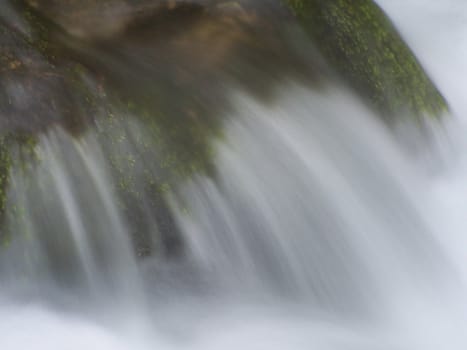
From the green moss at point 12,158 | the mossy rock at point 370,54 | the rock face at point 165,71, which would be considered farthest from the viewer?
the mossy rock at point 370,54

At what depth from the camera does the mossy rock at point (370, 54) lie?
3.44 meters

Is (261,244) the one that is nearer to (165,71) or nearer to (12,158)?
(165,71)

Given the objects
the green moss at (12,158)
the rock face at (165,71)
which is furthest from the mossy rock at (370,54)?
the green moss at (12,158)

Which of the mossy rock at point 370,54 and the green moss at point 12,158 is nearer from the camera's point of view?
the green moss at point 12,158

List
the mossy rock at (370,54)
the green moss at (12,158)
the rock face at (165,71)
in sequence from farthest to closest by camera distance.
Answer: the mossy rock at (370,54) → the rock face at (165,71) → the green moss at (12,158)

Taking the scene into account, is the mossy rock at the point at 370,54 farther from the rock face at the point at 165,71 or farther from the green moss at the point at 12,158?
the green moss at the point at 12,158

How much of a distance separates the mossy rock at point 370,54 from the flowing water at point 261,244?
104 millimetres

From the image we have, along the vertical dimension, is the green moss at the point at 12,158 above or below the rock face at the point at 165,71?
below

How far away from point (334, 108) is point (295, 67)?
207 mm

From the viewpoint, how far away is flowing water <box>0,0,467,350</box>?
2639 millimetres

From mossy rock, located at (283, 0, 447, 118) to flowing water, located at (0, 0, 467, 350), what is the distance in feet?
0.34

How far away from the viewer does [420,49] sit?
4211 millimetres

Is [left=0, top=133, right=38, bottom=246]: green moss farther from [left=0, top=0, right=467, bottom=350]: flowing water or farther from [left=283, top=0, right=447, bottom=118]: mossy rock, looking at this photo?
[left=283, top=0, right=447, bottom=118]: mossy rock

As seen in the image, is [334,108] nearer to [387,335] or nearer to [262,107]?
[262,107]
